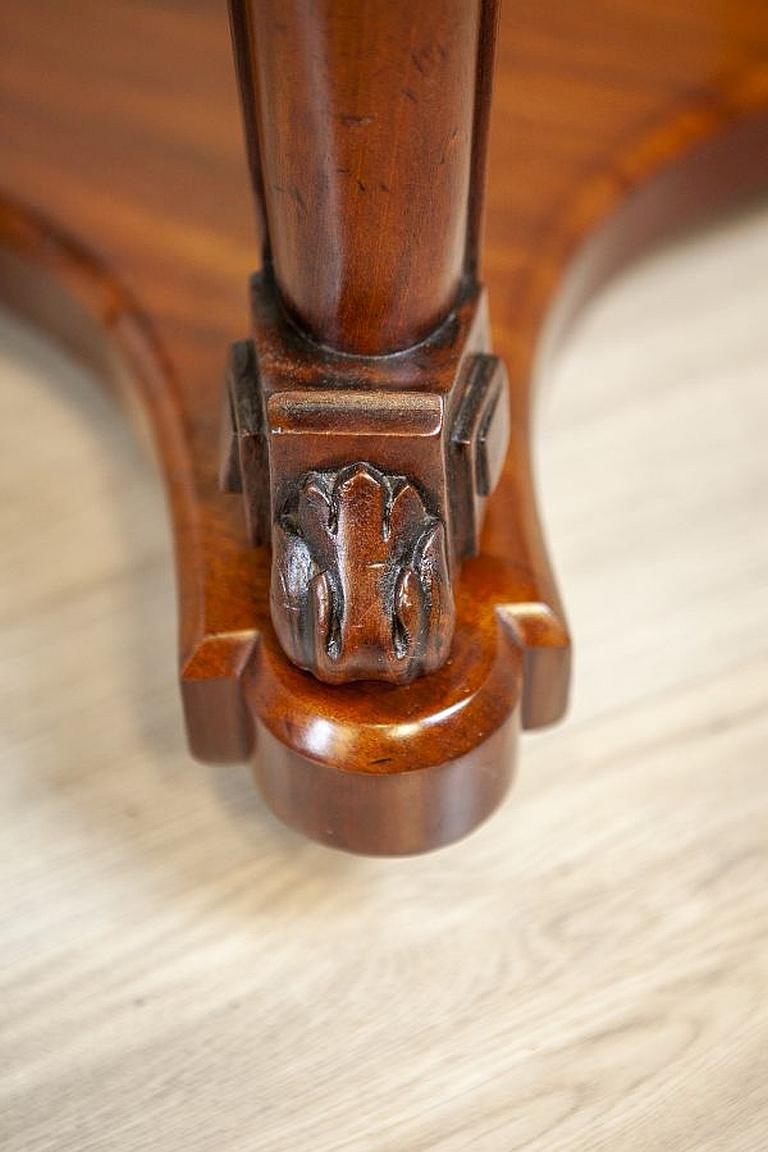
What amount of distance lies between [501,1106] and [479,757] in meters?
0.14

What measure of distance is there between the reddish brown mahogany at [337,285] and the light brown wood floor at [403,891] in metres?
0.07

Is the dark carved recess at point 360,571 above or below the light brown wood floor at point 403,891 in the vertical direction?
above

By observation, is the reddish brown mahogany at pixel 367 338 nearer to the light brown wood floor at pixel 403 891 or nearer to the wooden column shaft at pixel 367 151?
the wooden column shaft at pixel 367 151

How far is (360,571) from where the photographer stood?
530mm

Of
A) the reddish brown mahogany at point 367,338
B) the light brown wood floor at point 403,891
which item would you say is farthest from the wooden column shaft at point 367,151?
the light brown wood floor at point 403,891

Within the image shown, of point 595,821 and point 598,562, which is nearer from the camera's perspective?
point 595,821

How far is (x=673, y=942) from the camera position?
2.02ft

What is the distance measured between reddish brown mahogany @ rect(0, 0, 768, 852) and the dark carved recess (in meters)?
0.02

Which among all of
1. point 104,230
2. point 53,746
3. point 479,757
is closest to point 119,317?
point 104,230

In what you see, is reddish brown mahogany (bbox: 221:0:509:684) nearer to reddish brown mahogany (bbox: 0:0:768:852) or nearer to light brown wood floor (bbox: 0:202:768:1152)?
reddish brown mahogany (bbox: 0:0:768:852)

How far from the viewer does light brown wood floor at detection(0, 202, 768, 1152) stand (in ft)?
1.84

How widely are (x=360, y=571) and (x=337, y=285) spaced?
0.11m

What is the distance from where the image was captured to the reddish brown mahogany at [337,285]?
1.83ft

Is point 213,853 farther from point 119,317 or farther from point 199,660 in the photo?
point 119,317
